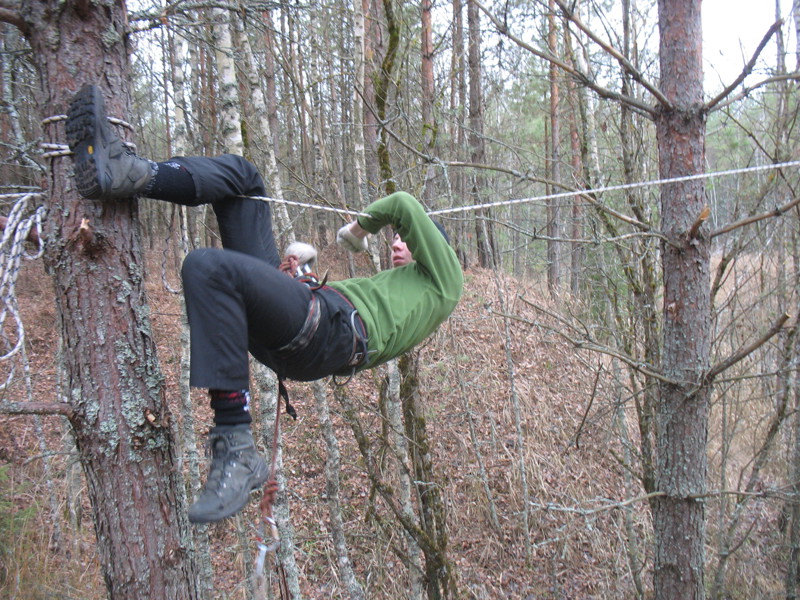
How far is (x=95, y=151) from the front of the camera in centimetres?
184

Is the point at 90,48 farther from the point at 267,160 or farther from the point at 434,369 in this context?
the point at 434,369

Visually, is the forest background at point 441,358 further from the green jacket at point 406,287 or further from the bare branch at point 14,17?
the green jacket at point 406,287

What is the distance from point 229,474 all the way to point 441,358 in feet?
21.6

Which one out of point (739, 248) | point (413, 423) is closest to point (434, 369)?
point (413, 423)

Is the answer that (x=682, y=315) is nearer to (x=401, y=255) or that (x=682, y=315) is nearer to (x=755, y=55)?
(x=755, y=55)

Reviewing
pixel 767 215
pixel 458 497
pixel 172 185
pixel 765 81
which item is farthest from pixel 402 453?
pixel 765 81

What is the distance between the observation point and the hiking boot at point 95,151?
184 cm

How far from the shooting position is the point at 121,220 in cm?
199

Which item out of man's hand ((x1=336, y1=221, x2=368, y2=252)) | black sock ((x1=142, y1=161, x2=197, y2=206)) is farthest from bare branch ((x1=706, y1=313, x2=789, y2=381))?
black sock ((x1=142, y1=161, x2=197, y2=206))

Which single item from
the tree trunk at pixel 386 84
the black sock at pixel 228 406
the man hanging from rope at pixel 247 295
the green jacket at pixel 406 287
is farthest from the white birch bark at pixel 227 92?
the black sock at pixel 228 406

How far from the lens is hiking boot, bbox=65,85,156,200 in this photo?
1841 millimetres

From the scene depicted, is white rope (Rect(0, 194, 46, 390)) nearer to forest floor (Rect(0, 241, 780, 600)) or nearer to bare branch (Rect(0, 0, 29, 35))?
bare branch (Rect(0, 0, 29, 35))

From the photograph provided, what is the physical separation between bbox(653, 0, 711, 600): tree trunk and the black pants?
2010 millimetres

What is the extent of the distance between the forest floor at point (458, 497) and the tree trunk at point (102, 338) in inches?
128
